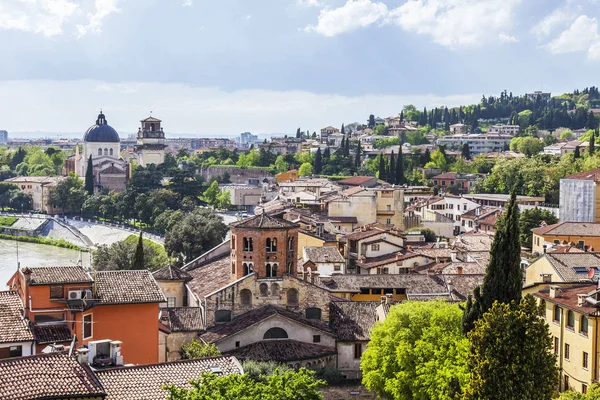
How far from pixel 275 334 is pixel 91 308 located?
817 centimetres

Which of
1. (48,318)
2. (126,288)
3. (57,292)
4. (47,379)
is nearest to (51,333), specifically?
(48,318)

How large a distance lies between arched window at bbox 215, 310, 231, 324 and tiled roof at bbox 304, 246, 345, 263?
31.6 ft

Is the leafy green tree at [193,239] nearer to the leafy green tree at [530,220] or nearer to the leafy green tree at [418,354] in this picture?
the leafy green tree at [530,220]

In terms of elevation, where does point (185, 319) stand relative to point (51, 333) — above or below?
below

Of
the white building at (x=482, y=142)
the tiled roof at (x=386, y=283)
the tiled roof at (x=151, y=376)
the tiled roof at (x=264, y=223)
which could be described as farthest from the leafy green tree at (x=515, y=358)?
the white building at (x=482, y=142)

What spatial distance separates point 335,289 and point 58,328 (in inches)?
584

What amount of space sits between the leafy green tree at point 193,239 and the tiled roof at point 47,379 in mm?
36165

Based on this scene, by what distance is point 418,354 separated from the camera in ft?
74.3

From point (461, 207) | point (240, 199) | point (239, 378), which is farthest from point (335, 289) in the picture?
point (240, 199)

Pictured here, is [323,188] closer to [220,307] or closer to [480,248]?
[480,248]

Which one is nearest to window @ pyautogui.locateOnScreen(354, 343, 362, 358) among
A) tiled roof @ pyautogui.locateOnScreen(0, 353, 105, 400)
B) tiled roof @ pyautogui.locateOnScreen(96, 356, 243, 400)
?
tiled roof @ pyautogui.locateOnScreen(96, 356, 243, 400)

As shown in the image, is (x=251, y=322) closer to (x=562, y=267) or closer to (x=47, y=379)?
(x=562, y=267)

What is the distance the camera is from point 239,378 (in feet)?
42.9

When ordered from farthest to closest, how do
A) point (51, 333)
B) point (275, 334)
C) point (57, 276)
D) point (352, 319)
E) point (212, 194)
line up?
1. point (212, 194)
2. point (352, 319)
3. point (275, 334)
4. point (57, 276)
5. point (51, 333)
